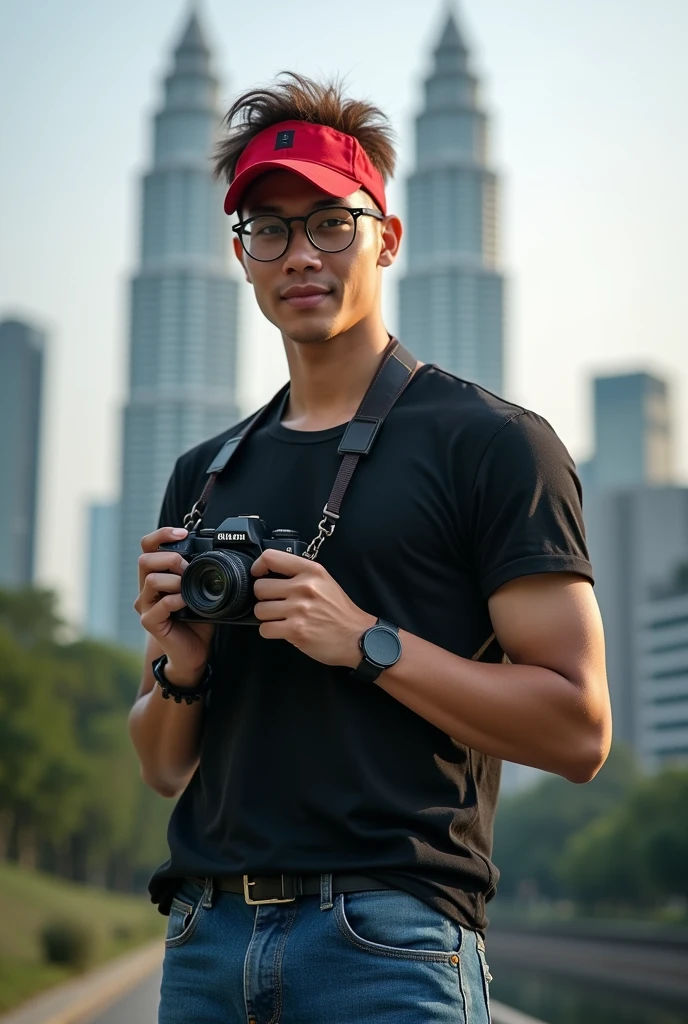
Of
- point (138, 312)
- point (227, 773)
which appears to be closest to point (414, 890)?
point (227, 773)

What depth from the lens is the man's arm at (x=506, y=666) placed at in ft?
8.13

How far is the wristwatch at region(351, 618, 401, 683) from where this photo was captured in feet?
8.05

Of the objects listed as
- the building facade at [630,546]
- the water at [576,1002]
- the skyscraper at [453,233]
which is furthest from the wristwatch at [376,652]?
the skyscraper at [453,233]

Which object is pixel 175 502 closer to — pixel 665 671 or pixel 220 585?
pixel 220 585

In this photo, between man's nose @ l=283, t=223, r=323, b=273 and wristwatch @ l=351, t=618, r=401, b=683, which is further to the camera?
man's nose @ l=283, t=223, r=323, b=273

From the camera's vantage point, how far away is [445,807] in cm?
248

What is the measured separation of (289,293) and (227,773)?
0.96 meters

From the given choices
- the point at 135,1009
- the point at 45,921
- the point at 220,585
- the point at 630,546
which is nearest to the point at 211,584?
the point at 220,585

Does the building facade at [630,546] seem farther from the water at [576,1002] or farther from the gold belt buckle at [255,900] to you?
the gold belt buckle at [255,900]

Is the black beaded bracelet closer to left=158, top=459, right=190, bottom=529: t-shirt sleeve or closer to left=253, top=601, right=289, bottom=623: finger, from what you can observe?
left=253, top=601, right=289, bottom=623: finger

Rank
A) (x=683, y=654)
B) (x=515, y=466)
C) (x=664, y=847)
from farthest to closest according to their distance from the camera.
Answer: (x=683, y=654)
(x=664, y=847)
(x=515, y=466)

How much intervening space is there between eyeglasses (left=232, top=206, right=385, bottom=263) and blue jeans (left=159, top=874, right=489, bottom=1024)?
1240 millimetres

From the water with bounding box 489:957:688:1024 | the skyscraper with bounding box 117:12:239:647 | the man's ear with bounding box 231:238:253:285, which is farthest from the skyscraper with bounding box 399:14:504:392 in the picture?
the man's ear with bounding box 231:238:253:285

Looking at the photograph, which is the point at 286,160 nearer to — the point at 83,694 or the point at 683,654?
the point at 83,694
